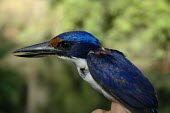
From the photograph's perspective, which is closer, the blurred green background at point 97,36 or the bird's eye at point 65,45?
the bird's eye at point 65,45

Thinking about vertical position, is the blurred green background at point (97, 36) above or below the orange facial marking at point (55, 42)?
above

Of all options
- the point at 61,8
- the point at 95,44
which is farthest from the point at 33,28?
the point at 95,44

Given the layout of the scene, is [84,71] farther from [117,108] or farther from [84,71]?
Result: [117,108]

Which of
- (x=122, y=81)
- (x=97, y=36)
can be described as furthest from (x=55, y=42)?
(x=97, y=36)

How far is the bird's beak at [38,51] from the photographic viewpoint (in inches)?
118

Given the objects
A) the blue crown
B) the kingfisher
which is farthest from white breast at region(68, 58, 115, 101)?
the blue crown

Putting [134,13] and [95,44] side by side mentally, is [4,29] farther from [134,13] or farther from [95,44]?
[95,44]

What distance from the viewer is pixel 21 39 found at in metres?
11.5

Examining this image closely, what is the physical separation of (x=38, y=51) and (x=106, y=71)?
0.39 m

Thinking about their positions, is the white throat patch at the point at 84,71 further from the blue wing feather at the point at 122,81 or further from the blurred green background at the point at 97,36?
the blurred green background at the point at 97,36

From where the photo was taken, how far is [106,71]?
2957mm

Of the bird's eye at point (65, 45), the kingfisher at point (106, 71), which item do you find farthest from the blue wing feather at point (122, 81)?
the bird's eye at point (65, 45)

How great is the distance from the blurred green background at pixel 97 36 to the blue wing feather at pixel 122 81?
6.10 m

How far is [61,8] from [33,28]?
138cm
